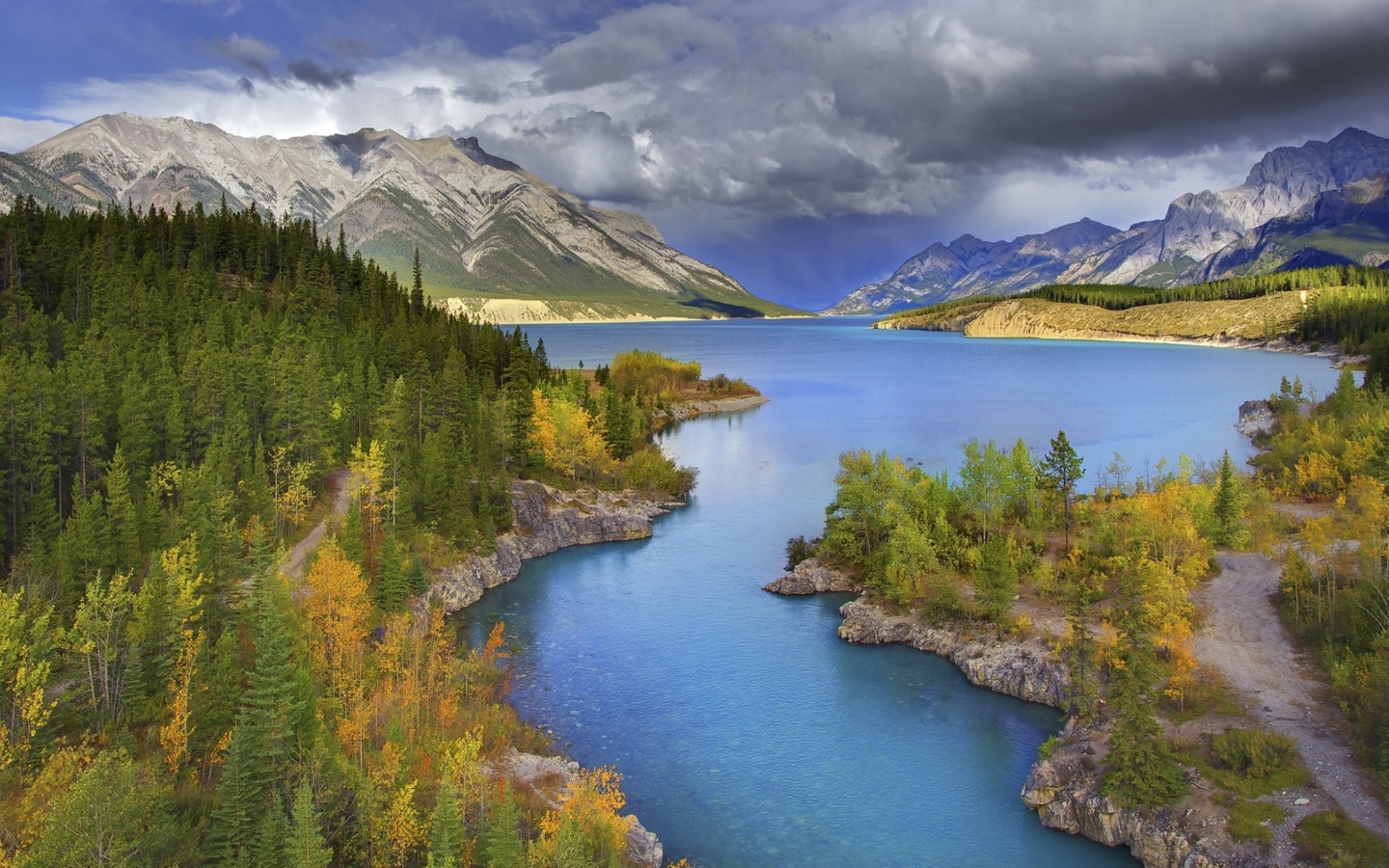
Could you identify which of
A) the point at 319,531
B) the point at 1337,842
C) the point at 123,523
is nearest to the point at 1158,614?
the point at 1337,842

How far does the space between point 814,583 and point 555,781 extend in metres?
30.6

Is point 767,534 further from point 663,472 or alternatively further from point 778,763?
point 778,763

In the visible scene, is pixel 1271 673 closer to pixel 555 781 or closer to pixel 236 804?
pixel 555 781

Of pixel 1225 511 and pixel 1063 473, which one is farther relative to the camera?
pixel 1063 473

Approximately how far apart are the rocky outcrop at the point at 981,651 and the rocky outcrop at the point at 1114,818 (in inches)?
243

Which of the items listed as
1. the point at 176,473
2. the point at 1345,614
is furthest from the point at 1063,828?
the point at 176,473

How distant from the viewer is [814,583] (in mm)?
63344

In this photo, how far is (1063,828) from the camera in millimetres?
35688

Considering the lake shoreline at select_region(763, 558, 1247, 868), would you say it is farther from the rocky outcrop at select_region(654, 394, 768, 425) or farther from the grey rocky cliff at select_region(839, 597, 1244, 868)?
the rocky outcrop at select_region(654, 394, 768, 425)

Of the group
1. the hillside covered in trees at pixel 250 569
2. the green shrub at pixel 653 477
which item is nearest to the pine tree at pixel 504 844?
the hillside covered in trees at pixel 250 569

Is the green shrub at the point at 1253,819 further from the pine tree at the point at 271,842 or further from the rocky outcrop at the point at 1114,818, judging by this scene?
the pine tree at the point at 271,842

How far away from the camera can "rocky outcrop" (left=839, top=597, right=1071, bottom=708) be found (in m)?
46.5

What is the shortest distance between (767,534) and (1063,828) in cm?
4443

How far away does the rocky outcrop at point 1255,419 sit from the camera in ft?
374
